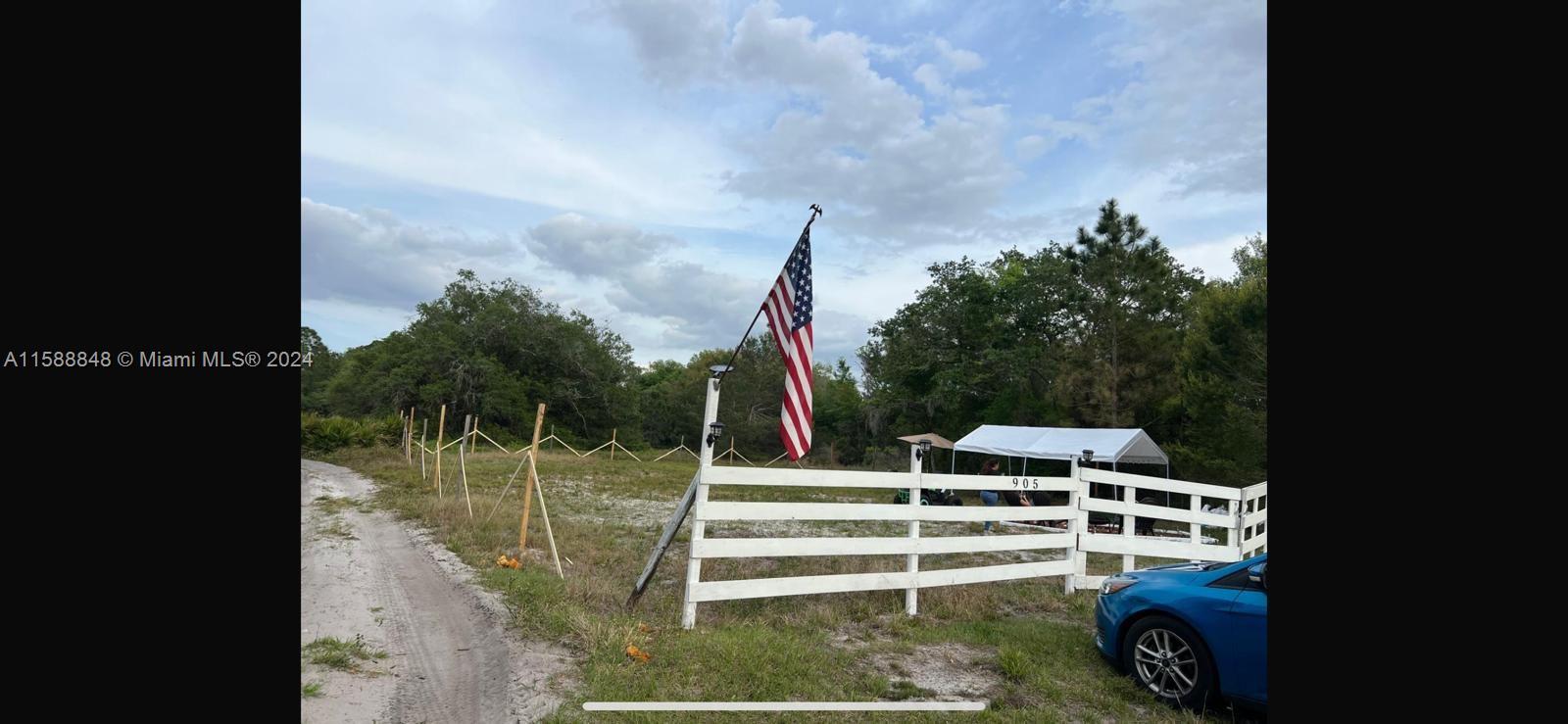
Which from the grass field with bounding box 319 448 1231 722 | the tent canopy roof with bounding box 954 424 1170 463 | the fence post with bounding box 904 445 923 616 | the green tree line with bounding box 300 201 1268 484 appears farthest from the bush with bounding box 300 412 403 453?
the fence post with bounding box 904 445 923 616

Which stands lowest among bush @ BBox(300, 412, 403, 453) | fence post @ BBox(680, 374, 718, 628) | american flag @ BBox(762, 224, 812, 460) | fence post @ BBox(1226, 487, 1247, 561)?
bush @ BBox(300, 412, 403, 453)

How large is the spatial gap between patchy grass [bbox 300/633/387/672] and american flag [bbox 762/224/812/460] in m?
3.13

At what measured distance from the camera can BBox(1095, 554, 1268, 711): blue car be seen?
14.4 ft

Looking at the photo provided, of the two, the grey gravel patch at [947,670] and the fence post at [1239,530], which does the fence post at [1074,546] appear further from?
the fence post at [1239,530]

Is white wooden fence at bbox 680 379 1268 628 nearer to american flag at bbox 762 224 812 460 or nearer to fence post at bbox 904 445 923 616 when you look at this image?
fence post at bbox 904 445 923 616

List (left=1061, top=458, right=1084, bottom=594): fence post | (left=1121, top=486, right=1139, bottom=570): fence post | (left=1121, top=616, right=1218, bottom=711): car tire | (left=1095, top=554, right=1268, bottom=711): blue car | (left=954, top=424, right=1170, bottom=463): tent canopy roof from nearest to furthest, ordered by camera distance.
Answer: (left=1095, top=554, right=1268, bottom=711): blue car, (left=1121, top=616, right=1218, bottom=711): car tire, (left=1061, top=458, right=1084, bottom=594): fence post, (left=1121, top=486, right=1139, bottom=570): fence post, (left=954, top=424, right=1170, bottom=463): tent canopy roof

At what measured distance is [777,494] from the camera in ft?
64.7

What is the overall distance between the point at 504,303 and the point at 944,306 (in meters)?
25.4

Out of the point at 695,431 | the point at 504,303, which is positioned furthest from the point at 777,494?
the point at 695,431

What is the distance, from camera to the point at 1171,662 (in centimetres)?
474

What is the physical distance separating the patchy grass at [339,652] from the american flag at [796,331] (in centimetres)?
313

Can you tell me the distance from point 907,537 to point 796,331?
204cm

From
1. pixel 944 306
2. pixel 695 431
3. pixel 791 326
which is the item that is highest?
pixel 944 306

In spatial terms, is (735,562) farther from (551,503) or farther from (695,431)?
(695,431)
